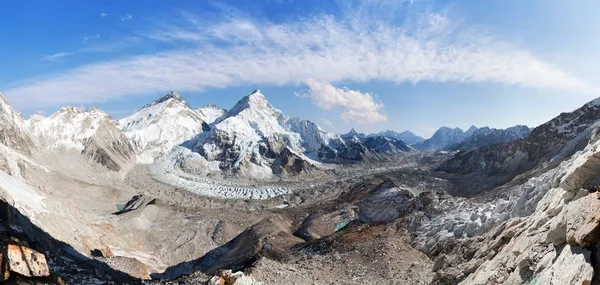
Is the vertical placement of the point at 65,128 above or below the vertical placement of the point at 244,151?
above

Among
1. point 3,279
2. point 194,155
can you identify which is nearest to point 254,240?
point 3,279

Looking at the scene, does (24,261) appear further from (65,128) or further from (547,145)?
(65,128)

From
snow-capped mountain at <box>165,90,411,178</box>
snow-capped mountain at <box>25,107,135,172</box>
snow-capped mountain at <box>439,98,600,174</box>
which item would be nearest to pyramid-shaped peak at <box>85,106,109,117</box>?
snow-capped mountain at <box>25,107,135,172</box>

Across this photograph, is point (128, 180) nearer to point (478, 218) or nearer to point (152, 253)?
point (152, 253)

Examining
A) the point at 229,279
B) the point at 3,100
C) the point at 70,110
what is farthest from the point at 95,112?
the point at 229,279

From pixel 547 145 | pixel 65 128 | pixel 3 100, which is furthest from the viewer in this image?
pixel 65 128

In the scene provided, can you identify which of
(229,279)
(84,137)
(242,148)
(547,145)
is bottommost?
(229,279)
